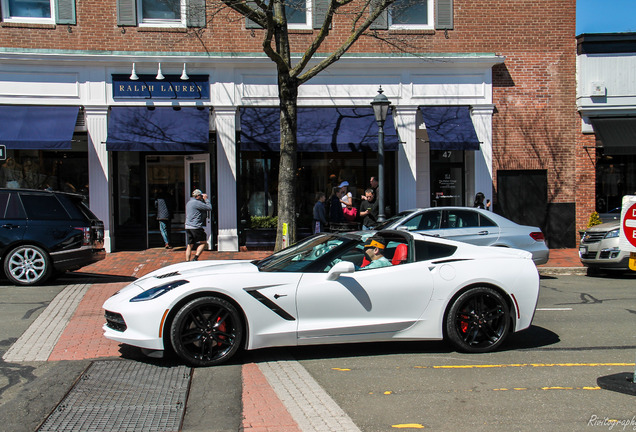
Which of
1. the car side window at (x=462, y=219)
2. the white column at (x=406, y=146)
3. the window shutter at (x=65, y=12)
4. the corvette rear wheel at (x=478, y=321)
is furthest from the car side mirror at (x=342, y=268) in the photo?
the window shutter at (x=65, y=12)

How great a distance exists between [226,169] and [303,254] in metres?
9.72

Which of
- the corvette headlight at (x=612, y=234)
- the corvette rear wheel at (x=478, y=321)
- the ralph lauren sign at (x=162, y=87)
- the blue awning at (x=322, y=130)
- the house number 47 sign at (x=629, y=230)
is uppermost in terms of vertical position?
the ralph lauren sign at (x=162, y=87)

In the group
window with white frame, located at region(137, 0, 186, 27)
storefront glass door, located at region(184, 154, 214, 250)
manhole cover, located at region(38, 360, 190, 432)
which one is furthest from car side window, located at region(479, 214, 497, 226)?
window with white frame, located at region(137, 0, 186, 27)

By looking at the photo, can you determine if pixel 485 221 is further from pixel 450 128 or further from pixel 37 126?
pixel 37 126

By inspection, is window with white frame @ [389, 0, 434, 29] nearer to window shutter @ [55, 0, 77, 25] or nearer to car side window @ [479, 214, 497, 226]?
car side window @ [479, 214, 497, 226]

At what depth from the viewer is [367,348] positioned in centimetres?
649

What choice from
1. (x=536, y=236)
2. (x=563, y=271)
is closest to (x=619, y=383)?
(x=536, y=236)

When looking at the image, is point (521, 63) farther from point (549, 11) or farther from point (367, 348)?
point (367, 348)

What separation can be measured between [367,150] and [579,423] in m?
11.7

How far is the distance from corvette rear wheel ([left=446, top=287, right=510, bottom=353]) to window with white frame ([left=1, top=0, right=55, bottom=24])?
45.5 feet

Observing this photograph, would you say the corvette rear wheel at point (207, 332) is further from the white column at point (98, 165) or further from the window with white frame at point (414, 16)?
the window with white frame at point (414, 16)

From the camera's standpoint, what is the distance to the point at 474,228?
11.5m

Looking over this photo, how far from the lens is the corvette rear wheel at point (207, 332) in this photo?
557 centimetres

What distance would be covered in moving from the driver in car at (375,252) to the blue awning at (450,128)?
9.53 meters
